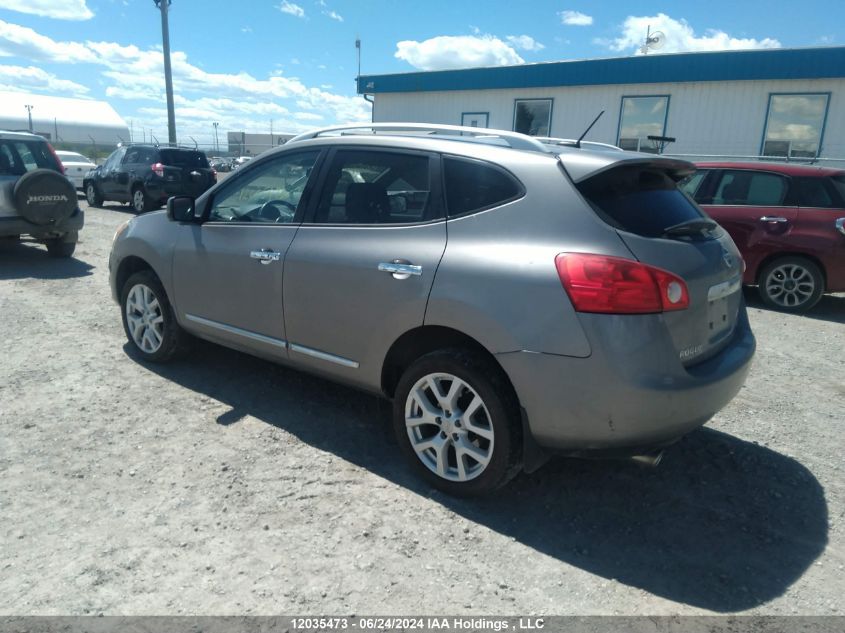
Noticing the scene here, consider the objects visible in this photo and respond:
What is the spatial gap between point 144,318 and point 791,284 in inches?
280

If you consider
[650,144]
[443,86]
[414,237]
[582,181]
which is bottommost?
[414,237]

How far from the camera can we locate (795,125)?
Result: 15.9 meters

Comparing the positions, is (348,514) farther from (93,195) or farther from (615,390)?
(93,195)

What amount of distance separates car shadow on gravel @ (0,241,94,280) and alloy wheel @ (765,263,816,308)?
8.72 m

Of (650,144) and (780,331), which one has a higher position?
(650,144)

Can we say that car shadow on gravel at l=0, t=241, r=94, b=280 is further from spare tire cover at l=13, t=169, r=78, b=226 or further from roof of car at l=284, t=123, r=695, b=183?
roof of car at l=284, t=123, r=695, b=183

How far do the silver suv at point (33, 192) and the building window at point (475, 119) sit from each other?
565 inches

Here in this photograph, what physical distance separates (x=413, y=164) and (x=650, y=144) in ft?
52.9

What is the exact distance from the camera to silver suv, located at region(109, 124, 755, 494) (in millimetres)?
2664

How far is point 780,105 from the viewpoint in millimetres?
15930

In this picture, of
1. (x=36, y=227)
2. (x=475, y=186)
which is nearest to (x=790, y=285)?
(x=475, y=186)

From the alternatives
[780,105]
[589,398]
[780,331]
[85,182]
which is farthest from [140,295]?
[780,105]

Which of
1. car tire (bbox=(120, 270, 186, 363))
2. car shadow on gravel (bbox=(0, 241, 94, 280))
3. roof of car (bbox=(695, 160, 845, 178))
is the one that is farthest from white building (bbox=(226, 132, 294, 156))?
car tire (bbox=(120, 270, 186, 363))

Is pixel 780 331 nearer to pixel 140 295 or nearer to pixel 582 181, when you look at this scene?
pixel 582 181
